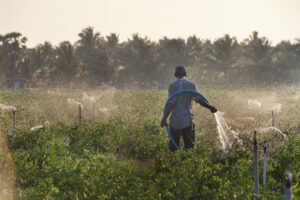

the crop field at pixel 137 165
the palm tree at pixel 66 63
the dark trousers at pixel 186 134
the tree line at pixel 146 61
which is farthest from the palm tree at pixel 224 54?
the dark trousers at pixel 186 134

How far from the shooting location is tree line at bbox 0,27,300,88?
29.9m

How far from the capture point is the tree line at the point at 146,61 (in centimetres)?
2992

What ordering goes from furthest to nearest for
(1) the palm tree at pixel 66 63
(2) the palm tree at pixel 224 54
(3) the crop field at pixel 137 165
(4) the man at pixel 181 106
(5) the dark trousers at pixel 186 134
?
(2) the palm tree at pixel 224 54 < (1) the palm tree at pixel 66 63 < (5) the dark trousers at pixel 186 134 < (4) the man at pixel 181 106 < (3) the crop field at pixel 137 165

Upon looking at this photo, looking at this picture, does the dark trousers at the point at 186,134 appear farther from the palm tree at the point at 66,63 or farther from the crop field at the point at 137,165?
the palm tree at the point at 66,63

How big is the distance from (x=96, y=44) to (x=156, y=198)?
32962 mm

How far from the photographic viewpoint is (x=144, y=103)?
42.8ft

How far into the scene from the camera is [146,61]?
3366 centimetres

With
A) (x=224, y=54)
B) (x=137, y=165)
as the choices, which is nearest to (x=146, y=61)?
(x=224, y=54)

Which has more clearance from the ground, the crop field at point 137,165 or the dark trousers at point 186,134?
the dark trousers at point 186,134

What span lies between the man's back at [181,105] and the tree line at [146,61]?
80.4ft

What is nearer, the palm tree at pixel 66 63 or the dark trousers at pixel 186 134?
the dark trousers at pixel 186 134

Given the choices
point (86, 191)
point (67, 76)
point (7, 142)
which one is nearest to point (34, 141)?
point (7, 142)

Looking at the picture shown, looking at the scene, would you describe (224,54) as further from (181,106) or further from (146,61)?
(181,106)

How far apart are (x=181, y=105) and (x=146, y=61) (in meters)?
29.0
